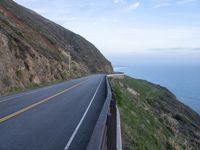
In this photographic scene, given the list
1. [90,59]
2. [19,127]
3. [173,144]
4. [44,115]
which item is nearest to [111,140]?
[19,127]

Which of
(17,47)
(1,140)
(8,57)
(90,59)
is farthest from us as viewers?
(90,59)

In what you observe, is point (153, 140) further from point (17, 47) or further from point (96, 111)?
point (17, 47)

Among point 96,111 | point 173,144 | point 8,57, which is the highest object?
point 8,57

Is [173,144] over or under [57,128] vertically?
under

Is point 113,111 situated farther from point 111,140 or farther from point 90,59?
point 90,59

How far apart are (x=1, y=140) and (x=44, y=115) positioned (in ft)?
15.5

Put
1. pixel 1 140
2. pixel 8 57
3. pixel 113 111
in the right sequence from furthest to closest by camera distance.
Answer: pixel 8 57 → pixel 113 111 → pixel 1 140

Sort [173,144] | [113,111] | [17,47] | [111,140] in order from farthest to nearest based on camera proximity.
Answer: [17,47], [173,144], [113,111], [111,140]

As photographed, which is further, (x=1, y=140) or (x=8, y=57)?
(x=8, y=57)

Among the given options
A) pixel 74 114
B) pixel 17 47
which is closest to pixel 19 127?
pixel 74 114

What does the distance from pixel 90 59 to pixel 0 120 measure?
3747 inches

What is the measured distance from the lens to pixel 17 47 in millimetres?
36719

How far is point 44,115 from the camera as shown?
13727mm

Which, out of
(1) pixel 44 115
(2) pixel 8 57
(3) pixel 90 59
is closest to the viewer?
(1) pixel 44 115
